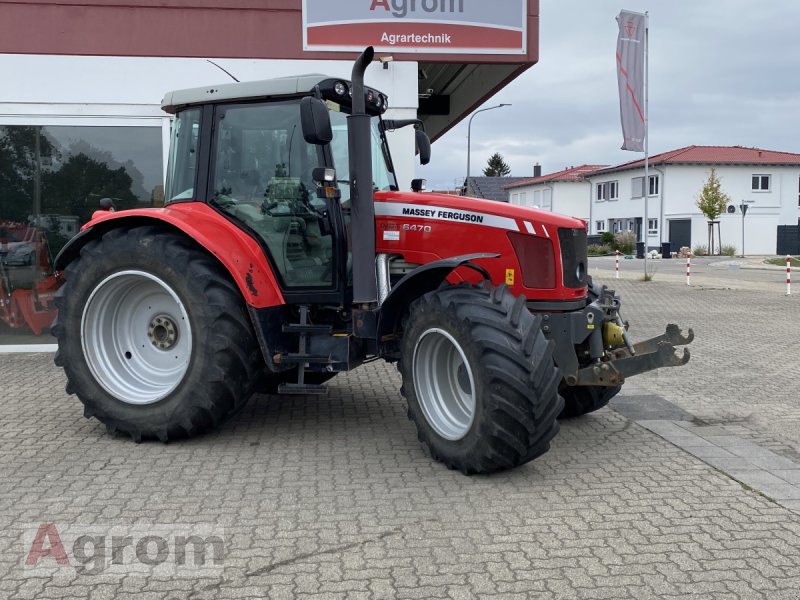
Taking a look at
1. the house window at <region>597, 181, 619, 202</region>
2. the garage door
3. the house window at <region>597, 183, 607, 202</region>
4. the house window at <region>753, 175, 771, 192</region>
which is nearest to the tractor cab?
the garage door

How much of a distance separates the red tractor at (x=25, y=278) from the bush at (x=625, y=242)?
43.9 metres

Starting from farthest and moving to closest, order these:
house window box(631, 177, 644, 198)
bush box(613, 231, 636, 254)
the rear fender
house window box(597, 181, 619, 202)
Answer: house window box(597, 181, 619, 202) → house window box(631, 177, 644, 198) → bush box(613, 231, 636, 254) → the rear fender

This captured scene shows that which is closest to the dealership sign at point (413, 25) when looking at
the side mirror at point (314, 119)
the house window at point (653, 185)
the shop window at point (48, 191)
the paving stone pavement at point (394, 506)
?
the shop window at point (48, 191)

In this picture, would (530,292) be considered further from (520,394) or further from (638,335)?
(638,335)

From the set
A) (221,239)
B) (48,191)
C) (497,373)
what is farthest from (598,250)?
(497,373)

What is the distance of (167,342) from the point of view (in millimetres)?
5863

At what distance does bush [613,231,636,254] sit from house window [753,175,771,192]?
348 inches

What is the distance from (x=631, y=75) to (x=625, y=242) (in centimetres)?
3101

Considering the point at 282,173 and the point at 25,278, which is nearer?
the point at 282,173

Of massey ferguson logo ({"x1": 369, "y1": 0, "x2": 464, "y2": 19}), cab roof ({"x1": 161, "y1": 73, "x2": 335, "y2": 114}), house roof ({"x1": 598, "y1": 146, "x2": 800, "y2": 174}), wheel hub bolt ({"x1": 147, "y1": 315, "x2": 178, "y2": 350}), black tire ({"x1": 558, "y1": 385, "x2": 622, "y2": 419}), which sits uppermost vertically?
house roof ({"x1": 598, "y1": 146, "x2": 800, "y2": 174})

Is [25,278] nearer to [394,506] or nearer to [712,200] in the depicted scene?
[394,506]

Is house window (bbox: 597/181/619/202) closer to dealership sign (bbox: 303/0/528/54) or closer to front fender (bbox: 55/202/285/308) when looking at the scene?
dealership sign (bbox: 303/0/528/54)

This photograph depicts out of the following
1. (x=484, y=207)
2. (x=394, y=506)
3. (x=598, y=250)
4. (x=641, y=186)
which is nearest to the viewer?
(x=394, y=506)

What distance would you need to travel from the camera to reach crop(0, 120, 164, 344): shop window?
31.7 ft
